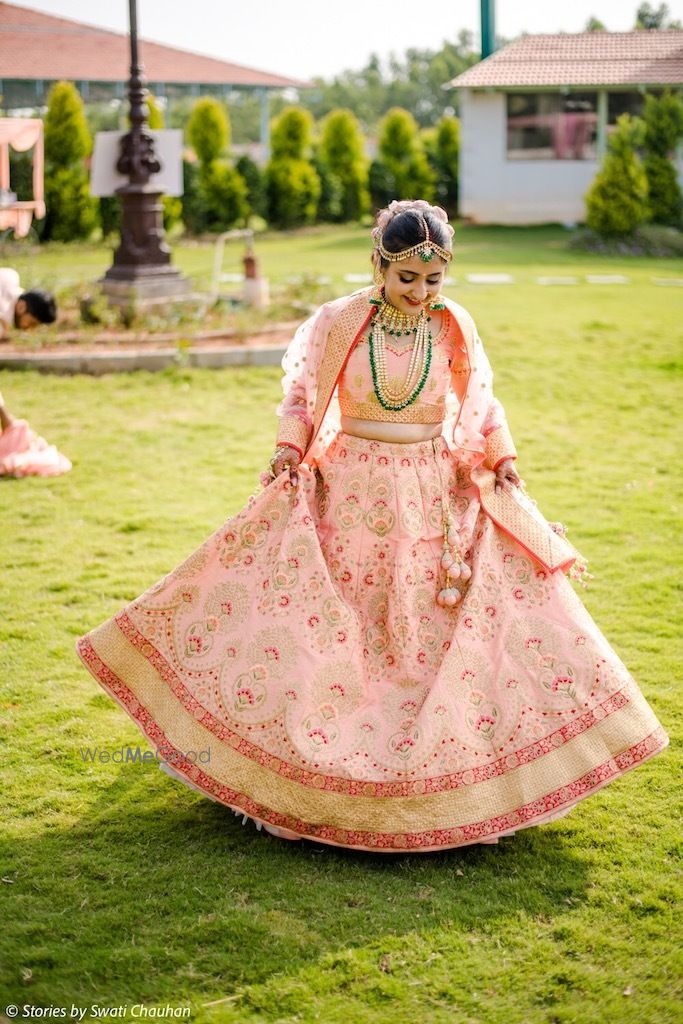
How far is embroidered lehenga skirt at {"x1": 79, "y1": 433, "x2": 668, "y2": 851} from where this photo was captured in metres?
3.47

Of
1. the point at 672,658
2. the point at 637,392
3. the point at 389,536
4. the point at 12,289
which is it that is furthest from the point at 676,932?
the point at 637,392

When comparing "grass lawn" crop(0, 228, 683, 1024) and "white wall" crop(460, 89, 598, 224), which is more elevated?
"white wall" crop(460, 89, 598, 224)

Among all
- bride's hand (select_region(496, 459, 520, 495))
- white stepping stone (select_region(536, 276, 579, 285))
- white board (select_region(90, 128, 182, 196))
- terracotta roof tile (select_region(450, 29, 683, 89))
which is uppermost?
terracotta roof tile (select_region(450, 29, 683, 89))

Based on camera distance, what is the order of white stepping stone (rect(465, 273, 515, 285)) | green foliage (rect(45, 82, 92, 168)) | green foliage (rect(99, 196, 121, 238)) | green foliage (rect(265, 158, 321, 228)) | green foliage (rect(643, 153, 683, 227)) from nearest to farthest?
white stepping stone (rect(465, 273, 515, 285)), green foliage (rect(45, 82, 92, 168)), green foliage (rect(99, 196, 121, 238)), green foliage (rect(643, 153, 683, 227)), green foliage (rect(265, 158, 321, 228))

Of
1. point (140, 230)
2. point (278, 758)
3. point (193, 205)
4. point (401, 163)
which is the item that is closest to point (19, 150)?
point (140, 230)

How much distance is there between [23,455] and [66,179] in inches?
630

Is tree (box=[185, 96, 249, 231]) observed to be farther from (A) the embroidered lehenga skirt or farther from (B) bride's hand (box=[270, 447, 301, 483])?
(A) the embroidered lehenga skirt

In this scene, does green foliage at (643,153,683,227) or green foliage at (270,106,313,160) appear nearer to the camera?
green foliage at (643,153,683,227)

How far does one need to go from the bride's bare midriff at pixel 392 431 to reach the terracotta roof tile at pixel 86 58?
2439 cm

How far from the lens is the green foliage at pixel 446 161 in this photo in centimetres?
2708

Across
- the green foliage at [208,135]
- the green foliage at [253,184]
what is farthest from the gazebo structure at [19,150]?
the green foliage at [253,184]

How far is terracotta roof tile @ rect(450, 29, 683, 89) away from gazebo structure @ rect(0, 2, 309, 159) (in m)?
8.32

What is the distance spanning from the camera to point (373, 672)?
372cm

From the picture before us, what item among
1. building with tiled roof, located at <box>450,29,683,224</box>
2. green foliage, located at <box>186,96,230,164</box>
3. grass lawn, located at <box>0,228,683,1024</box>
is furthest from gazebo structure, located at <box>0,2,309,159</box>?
grass lawn, located at <box>0,228,683,1024</box>
